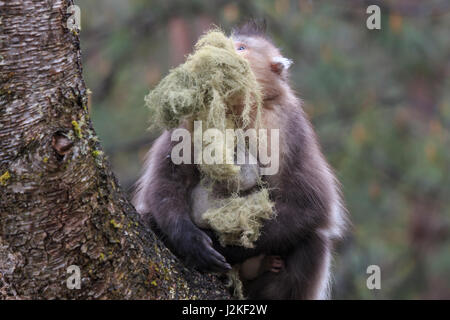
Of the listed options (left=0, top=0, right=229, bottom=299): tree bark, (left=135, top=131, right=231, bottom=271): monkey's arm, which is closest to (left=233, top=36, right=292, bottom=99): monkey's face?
(left=135, top=131, right=231, bottom=271): monkey's arm

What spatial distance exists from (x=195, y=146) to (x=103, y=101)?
650 cm

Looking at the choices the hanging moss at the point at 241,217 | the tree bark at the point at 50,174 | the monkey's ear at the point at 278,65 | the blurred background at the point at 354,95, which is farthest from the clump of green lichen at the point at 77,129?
the blurred background at the point at 354,95

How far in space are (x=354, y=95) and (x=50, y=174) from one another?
7.25 meters

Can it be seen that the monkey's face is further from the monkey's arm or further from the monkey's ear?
the monkey's arm

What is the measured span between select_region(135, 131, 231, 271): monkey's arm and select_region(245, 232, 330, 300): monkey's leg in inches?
20.8

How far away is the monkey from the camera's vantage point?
120 inches

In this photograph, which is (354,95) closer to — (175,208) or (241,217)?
(175,208)

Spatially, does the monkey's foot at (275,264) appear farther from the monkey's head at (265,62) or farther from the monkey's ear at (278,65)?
the monkey's ear at (278,65)

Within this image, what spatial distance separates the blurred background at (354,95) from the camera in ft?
25.8

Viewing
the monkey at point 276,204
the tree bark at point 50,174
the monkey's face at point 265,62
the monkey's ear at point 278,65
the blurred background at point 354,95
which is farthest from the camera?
the blurred background at point 354,95

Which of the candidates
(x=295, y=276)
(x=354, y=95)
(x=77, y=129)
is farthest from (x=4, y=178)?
(x=354, y=95)

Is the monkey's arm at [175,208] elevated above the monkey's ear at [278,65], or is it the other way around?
the monkey's ear at [278,65]

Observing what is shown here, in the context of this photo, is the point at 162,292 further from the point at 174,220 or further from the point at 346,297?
the point at 346,297

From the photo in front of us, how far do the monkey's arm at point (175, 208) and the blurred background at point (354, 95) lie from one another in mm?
4031
